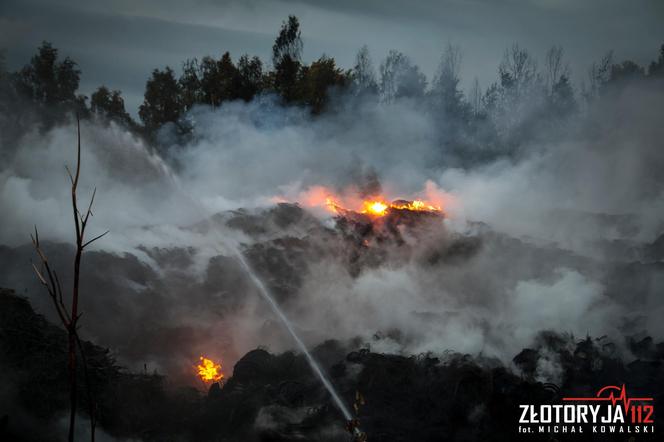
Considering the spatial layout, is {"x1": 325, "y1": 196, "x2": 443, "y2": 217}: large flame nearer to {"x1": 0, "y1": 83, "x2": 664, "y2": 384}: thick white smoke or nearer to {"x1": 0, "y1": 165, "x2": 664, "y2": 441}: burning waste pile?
{"x1": 0, "y1": 165, "x2": 664, "y2": 441}: burning waste pile

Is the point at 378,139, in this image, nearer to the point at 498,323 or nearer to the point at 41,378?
the point at 498,323

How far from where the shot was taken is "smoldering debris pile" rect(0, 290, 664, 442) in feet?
35.3

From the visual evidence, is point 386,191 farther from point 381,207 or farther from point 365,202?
point 381,207

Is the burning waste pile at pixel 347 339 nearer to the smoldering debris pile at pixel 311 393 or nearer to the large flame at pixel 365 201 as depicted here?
the smoldering debris pile at pixel 311 393

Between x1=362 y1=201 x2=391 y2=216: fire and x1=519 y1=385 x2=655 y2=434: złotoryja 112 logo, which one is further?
x1=362 y1=201 x2=391 y2=216: fire

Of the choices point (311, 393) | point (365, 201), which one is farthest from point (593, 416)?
point (365, 201)

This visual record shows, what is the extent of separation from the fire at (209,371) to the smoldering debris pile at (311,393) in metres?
2.32

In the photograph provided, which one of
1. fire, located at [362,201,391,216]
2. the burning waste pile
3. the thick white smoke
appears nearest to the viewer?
the burning waste pile

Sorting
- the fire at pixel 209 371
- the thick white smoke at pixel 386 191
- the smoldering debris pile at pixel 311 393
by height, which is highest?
the thick white smoke at pixel 386 191

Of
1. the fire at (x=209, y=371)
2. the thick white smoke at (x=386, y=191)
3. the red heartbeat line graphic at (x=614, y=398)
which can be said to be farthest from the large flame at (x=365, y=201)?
the red heartbeat line graphic at (x=614, y=398)

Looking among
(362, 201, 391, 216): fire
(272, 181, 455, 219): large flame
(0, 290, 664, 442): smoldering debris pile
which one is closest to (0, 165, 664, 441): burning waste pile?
(0, 290, 664, 442): smoldering debris pile

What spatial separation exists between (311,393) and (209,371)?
5008mm

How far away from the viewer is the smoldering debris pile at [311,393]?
10758 mm

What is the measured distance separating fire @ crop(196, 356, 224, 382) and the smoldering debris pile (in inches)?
91.3
